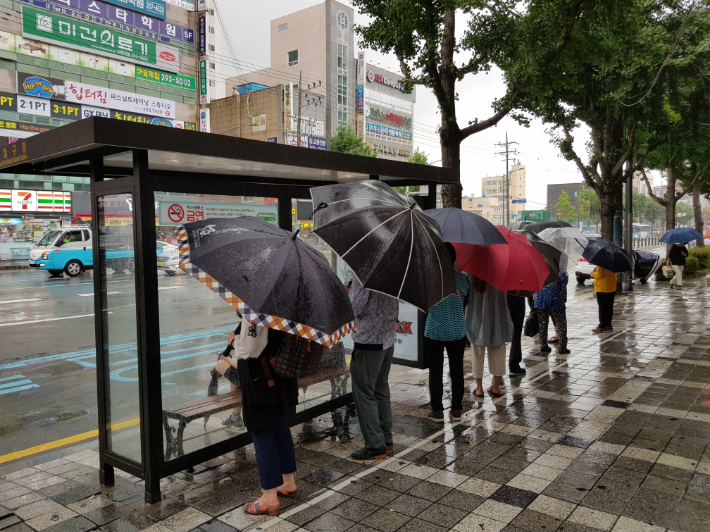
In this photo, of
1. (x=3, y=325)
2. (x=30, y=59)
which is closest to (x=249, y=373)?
(x=3, y=325)

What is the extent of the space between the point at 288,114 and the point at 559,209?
44.5m

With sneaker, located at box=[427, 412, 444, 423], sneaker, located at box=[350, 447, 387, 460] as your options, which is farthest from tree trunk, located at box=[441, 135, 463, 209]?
sneaker, located at box=[350, 447, 387, 460]

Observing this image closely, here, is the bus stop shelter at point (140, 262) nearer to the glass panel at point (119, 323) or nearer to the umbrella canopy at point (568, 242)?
the glass panel at point (119, 323)

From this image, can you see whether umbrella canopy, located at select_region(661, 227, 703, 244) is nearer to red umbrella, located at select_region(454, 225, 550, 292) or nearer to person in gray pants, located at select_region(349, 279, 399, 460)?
red umbrella, located at select_region(454, 225, 550, 292)

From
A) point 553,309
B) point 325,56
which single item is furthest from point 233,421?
point 325,56

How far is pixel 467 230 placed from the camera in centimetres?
502

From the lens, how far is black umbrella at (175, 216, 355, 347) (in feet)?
10.4

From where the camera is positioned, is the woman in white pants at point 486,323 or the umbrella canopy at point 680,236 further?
the umbrella canopy at point 680,236

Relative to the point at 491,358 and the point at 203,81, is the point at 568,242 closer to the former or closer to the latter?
the point at 491,358

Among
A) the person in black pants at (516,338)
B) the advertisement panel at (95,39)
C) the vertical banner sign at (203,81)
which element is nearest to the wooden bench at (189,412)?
the person in black pants at (516,338)

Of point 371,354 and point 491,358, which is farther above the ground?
point 371,354

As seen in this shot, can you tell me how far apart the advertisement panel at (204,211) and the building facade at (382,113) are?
60.6 metres

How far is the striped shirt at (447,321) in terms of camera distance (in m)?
5.34

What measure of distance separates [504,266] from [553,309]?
11.2 ft
